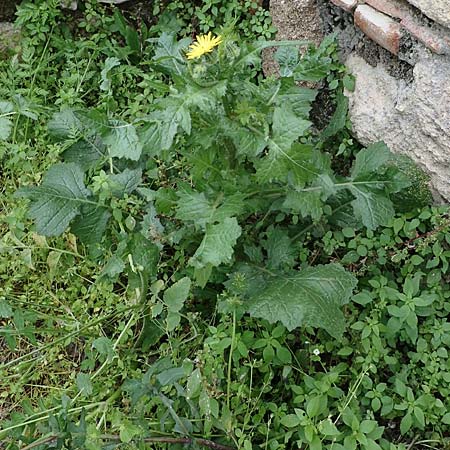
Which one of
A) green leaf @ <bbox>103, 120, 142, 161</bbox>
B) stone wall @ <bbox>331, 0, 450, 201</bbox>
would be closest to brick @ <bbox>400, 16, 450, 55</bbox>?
stone wall @ <bbox>331, 0, 450, 201</bbox>

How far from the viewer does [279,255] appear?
2678mm

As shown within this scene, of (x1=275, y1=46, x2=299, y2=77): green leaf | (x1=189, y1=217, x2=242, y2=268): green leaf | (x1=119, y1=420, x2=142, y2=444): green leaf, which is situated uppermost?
(x1=275, y1=46, x2=299, y2=77): green leaf

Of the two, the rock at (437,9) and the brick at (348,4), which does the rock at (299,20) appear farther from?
the rock at (437,9)

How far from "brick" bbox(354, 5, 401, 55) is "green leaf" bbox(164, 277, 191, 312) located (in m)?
1.10

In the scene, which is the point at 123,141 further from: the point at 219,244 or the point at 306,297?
the point at 306,297

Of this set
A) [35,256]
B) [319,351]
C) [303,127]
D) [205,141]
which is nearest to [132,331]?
[35,256]

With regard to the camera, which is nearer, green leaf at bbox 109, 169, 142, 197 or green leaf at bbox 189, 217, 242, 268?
green leaf at bbox 189, 217, 242, 268

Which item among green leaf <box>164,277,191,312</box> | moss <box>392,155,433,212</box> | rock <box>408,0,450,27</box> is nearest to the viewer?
rock <box>408,0,450,27</box>

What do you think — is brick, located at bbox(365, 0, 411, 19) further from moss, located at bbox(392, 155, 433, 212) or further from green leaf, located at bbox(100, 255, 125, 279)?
green leaf, located at bbox(100, 255, 125, 279)

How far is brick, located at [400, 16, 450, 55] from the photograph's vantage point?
2.46 meters

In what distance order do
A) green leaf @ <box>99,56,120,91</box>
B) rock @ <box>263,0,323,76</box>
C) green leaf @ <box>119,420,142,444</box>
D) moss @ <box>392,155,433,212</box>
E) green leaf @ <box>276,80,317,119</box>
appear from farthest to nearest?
1. rock @ <box>263,0,323,76</box>
2. green leaf @ <box>99,56,120,91</box>
3. moss @ <box>392,155,433,212</box>
4. green leaf @ <box>276,80,317,119</box>
5. green leaf @ <box>119,420,142,444</box>

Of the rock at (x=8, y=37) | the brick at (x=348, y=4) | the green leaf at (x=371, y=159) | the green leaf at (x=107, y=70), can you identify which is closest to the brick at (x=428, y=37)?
the brick at (x=348, y=4)

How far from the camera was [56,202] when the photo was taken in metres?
2.76

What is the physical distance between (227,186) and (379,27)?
813 mm
